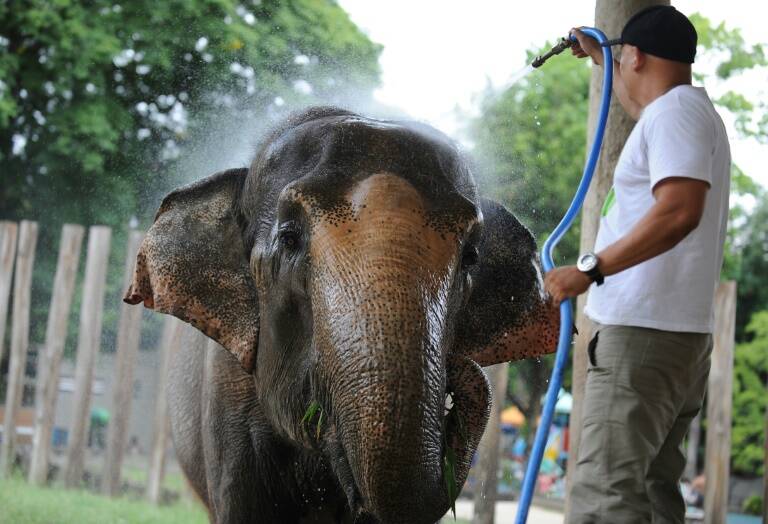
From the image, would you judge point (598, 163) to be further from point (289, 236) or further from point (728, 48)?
point (728, 48)

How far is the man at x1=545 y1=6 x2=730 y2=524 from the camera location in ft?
9.68

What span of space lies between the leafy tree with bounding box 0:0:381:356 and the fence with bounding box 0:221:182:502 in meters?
0.67

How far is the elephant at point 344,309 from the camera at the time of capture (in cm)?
237

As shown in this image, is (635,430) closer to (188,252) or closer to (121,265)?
(188,252)

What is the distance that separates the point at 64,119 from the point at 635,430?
974 centimetres

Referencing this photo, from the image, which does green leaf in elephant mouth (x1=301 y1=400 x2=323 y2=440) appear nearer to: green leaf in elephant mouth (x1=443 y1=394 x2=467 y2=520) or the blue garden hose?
green leaf in elephant mouth (x1=443 y1=394 x2=467 y2=520)

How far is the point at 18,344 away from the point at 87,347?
84cm

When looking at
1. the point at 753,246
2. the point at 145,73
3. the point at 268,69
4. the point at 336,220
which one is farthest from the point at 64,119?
the point at 753,246

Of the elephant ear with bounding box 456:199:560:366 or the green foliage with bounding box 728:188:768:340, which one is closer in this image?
the elephant ear with bounding box 456:199:560:366

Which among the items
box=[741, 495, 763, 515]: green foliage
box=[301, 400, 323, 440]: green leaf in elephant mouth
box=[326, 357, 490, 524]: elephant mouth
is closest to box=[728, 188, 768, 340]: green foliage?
box=[741, 495, 763, 515]: green foliage

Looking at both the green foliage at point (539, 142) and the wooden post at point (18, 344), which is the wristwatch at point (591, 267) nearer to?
the green foliage at point (539, 142)

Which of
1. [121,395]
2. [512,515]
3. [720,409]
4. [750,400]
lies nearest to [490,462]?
[720,409]

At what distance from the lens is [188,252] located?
10.9 feet

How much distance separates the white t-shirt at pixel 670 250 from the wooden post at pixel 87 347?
19.2 ft
